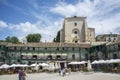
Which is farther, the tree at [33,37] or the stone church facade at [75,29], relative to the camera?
the tree at [33,37]

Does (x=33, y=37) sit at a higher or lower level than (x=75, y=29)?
lower

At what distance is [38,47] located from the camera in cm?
7069

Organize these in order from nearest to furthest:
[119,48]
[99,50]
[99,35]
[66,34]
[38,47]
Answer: [119,48]
[99,50]
[38,47]
[66,34]
[99,35]

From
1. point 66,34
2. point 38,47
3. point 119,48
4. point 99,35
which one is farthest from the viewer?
point 99,35

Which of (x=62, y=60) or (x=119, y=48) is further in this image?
(x=62, y=60)

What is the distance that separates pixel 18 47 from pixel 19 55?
231cm

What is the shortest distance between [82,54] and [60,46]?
6865 millimetres

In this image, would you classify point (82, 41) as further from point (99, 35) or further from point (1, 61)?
point (1, 61)

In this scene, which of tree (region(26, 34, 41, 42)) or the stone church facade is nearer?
the stone church facade

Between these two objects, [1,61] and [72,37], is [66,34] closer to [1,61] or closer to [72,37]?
[72,37]

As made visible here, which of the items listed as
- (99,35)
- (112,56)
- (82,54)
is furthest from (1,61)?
(99,35)

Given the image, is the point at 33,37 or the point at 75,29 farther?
the point at 33,37

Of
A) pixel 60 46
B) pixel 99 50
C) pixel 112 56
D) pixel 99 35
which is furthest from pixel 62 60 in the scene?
pixel 99 35

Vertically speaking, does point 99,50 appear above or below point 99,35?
below
